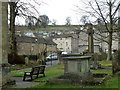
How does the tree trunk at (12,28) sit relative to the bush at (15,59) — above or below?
above

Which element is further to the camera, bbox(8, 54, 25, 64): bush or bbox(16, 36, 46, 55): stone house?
bbox(16, 36, 46, 55): stone house

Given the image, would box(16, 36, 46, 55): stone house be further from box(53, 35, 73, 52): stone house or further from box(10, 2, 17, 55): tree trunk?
box(53, 35, 73, 52): stone house

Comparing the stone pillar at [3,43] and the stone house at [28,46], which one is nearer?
the stone pillar at [3,43]

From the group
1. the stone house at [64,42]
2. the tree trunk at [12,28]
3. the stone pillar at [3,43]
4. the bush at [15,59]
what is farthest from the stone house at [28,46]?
the stone pillar at [3,43]

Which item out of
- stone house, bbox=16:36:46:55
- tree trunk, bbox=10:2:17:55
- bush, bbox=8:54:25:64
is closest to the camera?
tree trunk, bbox=10:2:17:55

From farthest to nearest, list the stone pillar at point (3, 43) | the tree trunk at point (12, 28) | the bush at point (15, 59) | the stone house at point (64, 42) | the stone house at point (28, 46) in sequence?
1. the stone house at point (64, 42)
2. the stone house at point (28, 46)
3. the bush at point (15, 59)
4. the tree trunk at point (12, 28)
5. the stone pillar at point (3, 43)

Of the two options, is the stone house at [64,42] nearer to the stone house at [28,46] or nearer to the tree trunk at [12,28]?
the stone house at [28,46]

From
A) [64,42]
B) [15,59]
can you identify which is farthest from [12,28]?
[64,42]

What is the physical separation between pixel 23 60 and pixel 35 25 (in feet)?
22.6

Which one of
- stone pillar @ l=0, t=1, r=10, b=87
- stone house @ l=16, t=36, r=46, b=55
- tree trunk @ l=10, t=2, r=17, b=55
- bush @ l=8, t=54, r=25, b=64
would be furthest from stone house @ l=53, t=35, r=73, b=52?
stone pillar @ l=0, t=1, r=10, b=87

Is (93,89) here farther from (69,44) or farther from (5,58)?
(69,44)

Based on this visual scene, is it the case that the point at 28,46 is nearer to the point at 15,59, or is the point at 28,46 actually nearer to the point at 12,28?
the point at 15,59

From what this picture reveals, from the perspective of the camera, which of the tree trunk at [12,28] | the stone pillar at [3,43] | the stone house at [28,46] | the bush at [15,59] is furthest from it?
the stone house at [28,46]

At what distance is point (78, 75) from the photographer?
10.7 metres
